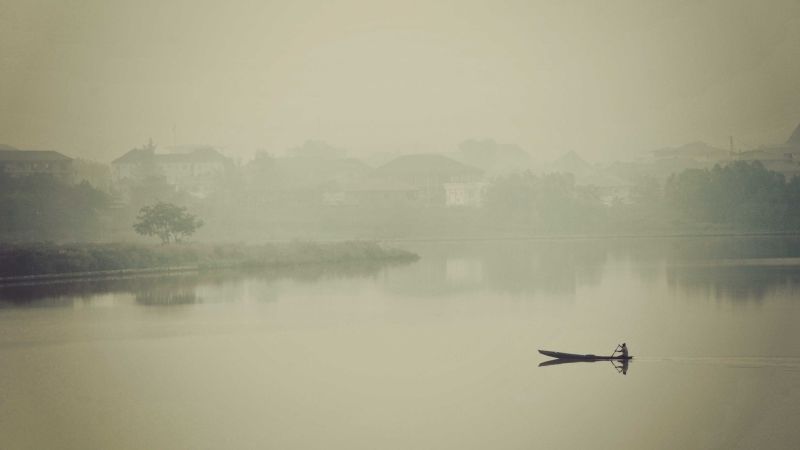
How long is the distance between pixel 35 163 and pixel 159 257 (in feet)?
94.0

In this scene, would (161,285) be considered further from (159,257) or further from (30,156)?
(30,156)

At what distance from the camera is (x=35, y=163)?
64.4 meters

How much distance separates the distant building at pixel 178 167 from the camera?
74062 mm

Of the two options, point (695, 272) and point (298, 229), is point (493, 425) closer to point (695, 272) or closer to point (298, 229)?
point (695, 272)

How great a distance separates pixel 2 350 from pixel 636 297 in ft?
60.0

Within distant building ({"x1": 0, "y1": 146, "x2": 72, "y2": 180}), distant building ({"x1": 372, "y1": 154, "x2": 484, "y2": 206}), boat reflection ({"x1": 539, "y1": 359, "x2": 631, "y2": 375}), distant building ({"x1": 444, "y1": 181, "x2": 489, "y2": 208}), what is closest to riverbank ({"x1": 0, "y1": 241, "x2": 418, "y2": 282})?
boat reflection ({"x1": 539, "y1": 359, "x2": 631, "y2": 375})

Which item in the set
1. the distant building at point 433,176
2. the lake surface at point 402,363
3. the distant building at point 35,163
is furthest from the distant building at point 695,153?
the lake surface at point 402,363

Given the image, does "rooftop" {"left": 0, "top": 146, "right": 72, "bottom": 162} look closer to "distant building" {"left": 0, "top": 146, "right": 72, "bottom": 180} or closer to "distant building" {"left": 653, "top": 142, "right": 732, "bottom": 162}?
"distant building" {"left": 0, "top": 146, "right": 72, "bottom": 180}

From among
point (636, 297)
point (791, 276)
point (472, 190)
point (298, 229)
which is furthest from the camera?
point (472, 190)

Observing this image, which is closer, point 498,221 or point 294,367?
point 294,367

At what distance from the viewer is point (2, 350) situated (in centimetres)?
2277

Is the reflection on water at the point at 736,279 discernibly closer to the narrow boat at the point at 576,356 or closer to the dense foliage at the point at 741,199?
the narrow boat at the point at 576,356

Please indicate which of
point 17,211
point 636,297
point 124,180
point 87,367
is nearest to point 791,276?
point 636,297

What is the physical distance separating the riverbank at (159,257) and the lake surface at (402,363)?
6.82 feet
